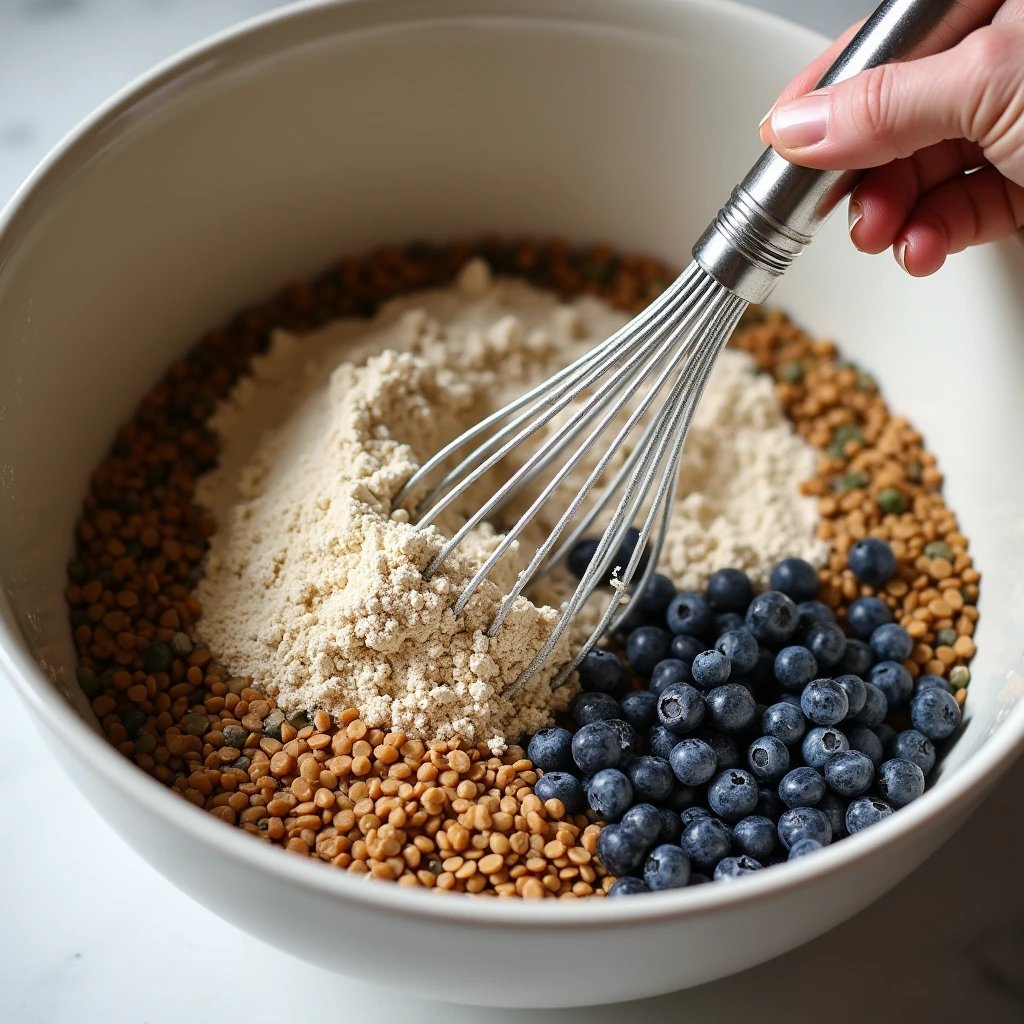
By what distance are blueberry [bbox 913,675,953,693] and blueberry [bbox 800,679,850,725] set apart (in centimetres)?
10

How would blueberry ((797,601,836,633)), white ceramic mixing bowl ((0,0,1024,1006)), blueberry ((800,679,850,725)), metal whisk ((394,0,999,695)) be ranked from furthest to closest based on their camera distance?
blueberry ((797,601,836,633)) < blueberry ((800,679,850,725)) < metal whisk ((394,0,999,695)) < white ceramic mixing bowl ((0,0,1024,1006))

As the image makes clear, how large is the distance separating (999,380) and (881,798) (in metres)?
0.40

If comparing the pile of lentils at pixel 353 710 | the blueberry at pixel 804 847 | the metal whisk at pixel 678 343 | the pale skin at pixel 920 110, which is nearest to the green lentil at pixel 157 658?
the pile of lentils at pixel 353 710

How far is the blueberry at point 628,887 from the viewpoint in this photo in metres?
0.80

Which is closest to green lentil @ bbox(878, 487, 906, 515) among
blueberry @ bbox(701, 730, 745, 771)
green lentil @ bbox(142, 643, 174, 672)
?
blueberry @ bbox(701, 730, 745, 771)

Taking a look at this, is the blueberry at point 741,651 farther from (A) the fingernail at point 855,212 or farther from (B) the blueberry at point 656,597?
(A) the fingernail at point 855,212

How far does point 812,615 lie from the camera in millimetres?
995

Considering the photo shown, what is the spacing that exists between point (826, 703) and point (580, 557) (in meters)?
0.26

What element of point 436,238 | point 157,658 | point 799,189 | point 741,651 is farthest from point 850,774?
point 436,238

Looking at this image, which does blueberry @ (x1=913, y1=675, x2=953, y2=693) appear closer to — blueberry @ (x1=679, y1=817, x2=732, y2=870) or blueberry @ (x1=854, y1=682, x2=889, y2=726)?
blueberry @ (x1=854, y1=682, x2=889, y2=726)

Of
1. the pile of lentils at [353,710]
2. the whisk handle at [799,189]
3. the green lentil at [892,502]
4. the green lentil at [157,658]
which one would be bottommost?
the green lentil at [157,658]

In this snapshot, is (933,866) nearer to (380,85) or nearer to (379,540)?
(379,540)

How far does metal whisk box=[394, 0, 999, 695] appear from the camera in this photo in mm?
790

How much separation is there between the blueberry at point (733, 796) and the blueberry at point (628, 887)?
0.09m
